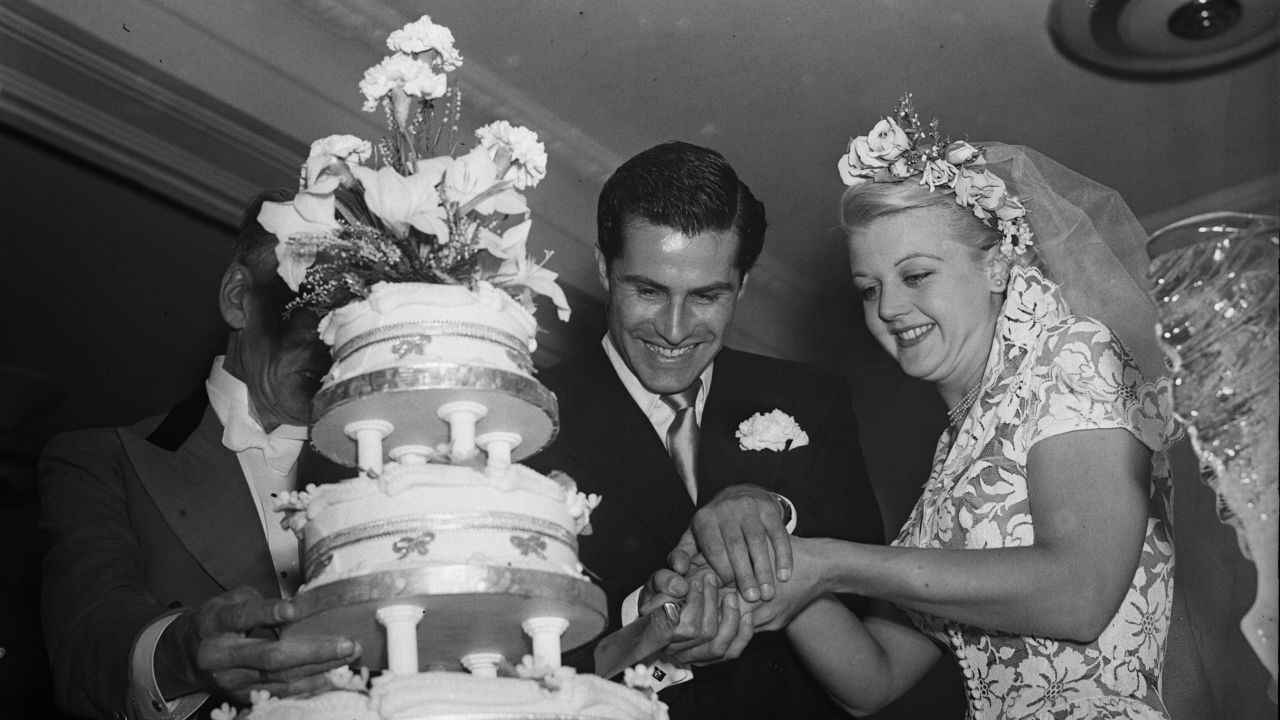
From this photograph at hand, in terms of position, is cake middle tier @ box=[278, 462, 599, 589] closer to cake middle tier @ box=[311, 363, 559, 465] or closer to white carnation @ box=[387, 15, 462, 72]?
cake middle tier @ box=[311, 363, 559, 465]

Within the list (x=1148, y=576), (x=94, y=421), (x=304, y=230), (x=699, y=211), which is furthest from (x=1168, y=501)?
(x=94, y=421)

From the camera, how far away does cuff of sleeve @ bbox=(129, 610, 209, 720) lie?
Result: 247cm

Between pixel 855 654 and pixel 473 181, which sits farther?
pixel 855 654

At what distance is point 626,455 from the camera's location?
3641 mm

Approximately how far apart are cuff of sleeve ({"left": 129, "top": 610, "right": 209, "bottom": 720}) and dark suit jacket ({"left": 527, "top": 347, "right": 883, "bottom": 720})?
3.90 feet

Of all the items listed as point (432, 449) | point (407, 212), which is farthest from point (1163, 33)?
point (432, 449)

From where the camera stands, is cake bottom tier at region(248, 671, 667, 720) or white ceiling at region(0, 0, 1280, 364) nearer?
cake bottom tier at region(248, 671, 667, 720)

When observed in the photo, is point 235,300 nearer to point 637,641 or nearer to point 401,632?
point 637,641

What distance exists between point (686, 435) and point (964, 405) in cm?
88

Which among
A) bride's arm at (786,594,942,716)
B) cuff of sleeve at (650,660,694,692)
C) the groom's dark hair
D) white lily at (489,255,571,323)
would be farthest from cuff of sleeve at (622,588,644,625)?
the groom's dark hair

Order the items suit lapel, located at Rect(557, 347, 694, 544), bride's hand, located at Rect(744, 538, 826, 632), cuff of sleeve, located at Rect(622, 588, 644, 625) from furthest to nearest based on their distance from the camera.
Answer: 1. suit lapel, located at Rect(557, 347, 694, 544)
2. cuff of sleeve, located at Rect(622, 588, 644, 625)
3. bride's hand, located at Rect(744, 538, 826, 632)

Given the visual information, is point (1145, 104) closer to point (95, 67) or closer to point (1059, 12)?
point (1059, 12)

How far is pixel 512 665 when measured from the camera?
2.15 meters

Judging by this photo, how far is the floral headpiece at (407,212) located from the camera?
2.22 meters
